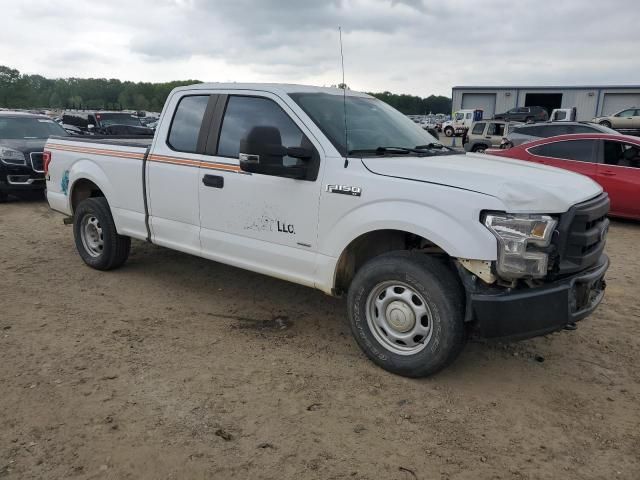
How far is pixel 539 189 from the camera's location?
3217 mm

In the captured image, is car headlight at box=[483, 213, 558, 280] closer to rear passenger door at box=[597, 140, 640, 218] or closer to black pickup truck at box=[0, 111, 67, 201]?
rear passenger door at box=[597, 140, 640, 218]

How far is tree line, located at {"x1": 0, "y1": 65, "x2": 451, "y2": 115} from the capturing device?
8056cm

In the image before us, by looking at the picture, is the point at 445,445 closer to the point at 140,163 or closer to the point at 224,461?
the point at 224,461

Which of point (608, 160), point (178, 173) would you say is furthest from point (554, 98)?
point (178, 173)

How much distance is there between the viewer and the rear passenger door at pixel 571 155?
888 centimetres

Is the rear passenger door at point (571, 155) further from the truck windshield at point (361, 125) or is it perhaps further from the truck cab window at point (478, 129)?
the truck cab window at point (478, 129)

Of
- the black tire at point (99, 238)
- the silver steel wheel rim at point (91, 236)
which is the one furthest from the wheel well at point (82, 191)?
the silver steel wheel rim at point (91, 236)

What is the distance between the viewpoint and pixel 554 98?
4772 cm

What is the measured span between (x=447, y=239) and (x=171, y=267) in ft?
12.7

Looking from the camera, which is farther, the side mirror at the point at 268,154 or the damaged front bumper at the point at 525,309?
the side mirror at the point at 268,154

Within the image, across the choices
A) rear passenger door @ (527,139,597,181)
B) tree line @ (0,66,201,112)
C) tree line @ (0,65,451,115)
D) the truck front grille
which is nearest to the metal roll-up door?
tree line @ (0,65,451,115)

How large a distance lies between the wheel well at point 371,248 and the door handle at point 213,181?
125cm

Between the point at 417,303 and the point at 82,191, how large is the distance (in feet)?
14.4

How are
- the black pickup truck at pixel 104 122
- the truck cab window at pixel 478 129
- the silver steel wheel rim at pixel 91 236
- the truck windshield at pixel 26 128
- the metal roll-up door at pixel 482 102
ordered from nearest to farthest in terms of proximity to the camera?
the silver steel wheel rim at pixel 91 236
the truck windshield at pixel 26 128
the black pickup truck at pixel 104 122
the truck cab window at pixel 478 129
the metal roll-up door at pixel 482 102
